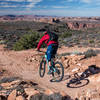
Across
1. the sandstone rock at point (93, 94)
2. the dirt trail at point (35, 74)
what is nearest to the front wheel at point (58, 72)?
the dirt trail at point (35, 74)

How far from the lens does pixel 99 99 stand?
11.4 ft

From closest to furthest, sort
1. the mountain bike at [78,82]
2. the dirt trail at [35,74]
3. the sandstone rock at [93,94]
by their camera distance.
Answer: the sandstone rock at [93,94] < the dirt trail at [35,74] < the mountain bike at [78,82]

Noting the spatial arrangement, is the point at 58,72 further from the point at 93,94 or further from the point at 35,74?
the point at 35,74

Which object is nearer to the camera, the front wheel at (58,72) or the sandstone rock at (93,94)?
the sandstone rock at (93,94)

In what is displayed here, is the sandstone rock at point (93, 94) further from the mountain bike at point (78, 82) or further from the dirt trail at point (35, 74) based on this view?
the mountain bike at point (78, 82)

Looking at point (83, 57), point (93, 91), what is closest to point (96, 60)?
point (83, 57)

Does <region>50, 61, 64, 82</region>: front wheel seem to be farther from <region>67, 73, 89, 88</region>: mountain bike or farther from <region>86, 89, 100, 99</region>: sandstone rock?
<region>86, 89, 100, 99</region>: sandstone rock

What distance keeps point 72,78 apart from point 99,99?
7.80ft

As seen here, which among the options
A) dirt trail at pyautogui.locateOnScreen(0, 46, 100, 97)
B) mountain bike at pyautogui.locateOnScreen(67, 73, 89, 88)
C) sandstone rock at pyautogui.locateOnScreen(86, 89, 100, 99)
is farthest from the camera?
mountain bike at pyautogui.locateOnScreen(67, 73, 89, 88)

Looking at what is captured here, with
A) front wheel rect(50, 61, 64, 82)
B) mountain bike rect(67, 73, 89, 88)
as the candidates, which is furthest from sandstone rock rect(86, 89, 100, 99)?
front wheel rect(50, 61, 64, 82)

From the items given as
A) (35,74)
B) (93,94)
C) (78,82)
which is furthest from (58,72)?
(35,74)

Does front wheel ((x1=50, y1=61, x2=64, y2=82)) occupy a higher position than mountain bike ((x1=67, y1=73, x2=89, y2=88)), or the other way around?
front wheel ((x1=50, y1=61, x2=64, y2=82))

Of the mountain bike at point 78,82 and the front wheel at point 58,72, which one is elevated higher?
the front wheel at point 58,72

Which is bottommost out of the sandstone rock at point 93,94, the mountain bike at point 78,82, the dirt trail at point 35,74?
the dirt trail at point 35,74
